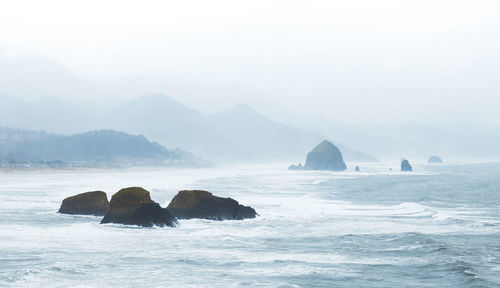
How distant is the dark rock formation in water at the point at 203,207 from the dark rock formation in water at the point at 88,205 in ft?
18.2

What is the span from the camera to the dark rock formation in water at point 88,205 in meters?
47.9

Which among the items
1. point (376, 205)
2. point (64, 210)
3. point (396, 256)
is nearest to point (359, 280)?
point (396, 256)

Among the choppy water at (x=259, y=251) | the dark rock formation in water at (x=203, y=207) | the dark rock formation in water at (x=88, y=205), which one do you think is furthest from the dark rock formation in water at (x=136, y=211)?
the dark rock formation in water at (x=88, y=205)

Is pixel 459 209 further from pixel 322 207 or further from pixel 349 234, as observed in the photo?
pixel 349 234

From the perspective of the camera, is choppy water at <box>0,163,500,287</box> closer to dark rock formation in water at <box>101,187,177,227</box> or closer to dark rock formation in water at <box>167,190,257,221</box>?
dark rock formation in water at <box>101,187,177,227</box>

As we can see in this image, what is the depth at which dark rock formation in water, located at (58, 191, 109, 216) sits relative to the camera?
47875 mm

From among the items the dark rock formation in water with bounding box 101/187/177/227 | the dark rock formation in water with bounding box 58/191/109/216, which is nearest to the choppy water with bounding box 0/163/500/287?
the dark rock formation in water with bounding box 101/187/177/227

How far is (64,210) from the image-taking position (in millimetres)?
48938

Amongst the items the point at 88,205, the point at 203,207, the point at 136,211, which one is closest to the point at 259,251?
the point at 136,211

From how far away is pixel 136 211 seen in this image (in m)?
41.1

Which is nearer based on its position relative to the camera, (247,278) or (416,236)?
(247,278)

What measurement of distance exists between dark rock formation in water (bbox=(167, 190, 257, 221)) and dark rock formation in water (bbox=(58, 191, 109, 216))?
555 cm

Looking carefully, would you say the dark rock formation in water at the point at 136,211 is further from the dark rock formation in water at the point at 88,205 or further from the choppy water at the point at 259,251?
the dark rock formation in water at the point at 88,205

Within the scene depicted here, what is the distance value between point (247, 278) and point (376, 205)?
138 ft
